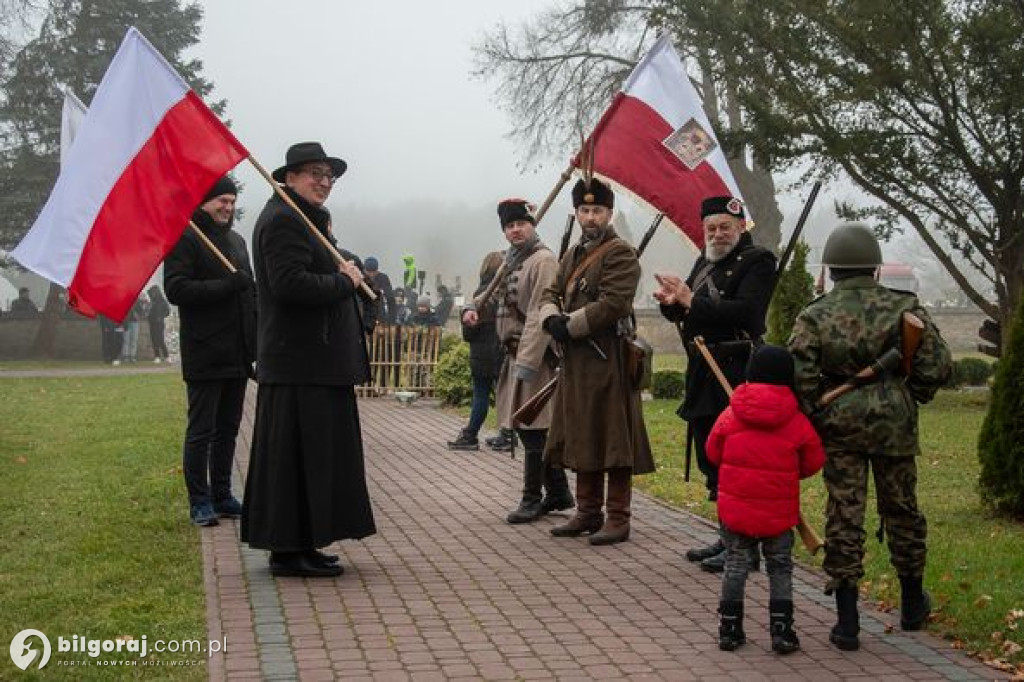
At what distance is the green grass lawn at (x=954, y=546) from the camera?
21.8 ft

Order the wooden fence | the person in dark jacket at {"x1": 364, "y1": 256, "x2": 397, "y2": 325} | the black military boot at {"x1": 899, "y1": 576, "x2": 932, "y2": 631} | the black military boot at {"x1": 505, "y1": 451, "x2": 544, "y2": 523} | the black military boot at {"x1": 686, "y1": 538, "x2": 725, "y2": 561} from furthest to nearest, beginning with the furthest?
the wooden fence < the person in dark jacket at {"x1": 364, "y1": 256, "x2": 397, "y2": 325} < the black military boot at {"x1": 505, "y1": 451, "x2": 544, "y2": 523} < the black military boot at {"x1": 686, "y1": 538, "x2": 725, "y2": 561} < the black military boot at {"x1": 899, "y1": 576, "x2": 932, "y2": 631}

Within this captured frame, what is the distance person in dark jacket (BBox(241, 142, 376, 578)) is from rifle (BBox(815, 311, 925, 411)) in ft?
8.76

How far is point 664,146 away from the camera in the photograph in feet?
30.6

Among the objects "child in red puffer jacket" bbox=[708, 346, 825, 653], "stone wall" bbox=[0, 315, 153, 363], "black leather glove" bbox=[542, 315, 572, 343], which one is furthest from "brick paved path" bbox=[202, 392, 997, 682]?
"stone wall" bbox=[0, 315, 153, 363]

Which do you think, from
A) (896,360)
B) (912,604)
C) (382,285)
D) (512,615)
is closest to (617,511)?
(512,615)

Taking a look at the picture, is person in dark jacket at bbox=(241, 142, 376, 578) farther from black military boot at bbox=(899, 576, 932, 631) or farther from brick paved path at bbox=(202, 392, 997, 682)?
black military boot at bbox=(899, 576, 932, 631)

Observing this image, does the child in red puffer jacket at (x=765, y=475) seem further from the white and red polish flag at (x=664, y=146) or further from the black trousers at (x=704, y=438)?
the white and red polish flag at (x=664, y=146)

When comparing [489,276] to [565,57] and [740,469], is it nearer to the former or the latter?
[740,469]

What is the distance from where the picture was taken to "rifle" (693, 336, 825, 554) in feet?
22.1

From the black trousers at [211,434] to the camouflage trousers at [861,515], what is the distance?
14.4 ft

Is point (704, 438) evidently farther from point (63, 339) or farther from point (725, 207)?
point (63, 339)

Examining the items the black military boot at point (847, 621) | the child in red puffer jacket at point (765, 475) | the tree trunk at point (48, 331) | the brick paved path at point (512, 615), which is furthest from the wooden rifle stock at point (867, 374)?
the tree trunk at point (48, 331)

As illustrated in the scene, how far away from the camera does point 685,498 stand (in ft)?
35.1

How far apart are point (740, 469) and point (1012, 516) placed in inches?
159
